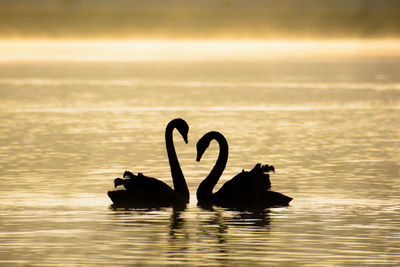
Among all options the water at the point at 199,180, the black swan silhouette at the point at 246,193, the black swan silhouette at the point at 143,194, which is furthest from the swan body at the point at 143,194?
the black swan silhouette at the point at 246,193

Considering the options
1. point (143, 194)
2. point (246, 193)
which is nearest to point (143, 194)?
point (143, 194)

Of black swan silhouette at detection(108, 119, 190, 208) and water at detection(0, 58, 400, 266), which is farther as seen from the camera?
black swan silhouette at detection(108, 119, 190, 208)

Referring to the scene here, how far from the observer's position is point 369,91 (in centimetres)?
4850

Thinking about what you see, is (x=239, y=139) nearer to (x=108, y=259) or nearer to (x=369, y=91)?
(x=108, y=259)

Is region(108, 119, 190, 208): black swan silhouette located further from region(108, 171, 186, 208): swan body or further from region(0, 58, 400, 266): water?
region(0, 58, 400, 266): water

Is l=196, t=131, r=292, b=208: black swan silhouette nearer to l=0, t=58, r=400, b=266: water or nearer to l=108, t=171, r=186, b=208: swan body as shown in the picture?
l=0, t=58, r=400, b=266: water

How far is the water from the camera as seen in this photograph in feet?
43.1

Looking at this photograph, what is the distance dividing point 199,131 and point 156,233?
1437 cm

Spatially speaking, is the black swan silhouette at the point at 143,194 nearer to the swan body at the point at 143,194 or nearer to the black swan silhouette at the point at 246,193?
the swan body at the point at 143,194

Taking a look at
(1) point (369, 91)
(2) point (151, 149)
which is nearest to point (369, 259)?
(2) point (151, 149)

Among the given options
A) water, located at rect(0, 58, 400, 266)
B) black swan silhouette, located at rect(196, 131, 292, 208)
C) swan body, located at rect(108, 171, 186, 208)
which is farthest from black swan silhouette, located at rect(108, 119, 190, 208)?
black swan silhouette, located at rect(196, 131, 292, 208)

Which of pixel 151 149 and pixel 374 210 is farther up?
pixel 151 149

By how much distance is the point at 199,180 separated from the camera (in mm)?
18969

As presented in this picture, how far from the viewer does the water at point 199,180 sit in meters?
13.1
